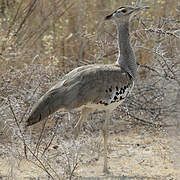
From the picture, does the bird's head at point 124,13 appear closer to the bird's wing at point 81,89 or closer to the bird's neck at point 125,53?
the bird's neck at point 125,53

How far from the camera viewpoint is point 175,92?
4.59 m

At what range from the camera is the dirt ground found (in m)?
3.31

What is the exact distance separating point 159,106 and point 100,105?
1.14m

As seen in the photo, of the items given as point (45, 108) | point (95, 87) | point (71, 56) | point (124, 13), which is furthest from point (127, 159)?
point (71, 56)

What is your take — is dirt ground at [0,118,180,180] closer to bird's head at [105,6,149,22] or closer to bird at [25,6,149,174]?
bird at [25,6,149,174]

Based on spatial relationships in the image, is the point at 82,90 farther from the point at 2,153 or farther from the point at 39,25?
the point at 39,25

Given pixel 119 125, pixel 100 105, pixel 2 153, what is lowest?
pixel 119 125

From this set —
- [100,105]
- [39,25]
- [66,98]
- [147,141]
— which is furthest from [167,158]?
[39,25]

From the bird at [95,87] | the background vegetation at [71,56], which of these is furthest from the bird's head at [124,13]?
the background vegetation at [71,56]

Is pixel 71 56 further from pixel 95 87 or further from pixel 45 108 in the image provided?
pixel 45 108

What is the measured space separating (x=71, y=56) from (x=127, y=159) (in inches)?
72.0

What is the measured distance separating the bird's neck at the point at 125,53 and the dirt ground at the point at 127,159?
23.8 inches

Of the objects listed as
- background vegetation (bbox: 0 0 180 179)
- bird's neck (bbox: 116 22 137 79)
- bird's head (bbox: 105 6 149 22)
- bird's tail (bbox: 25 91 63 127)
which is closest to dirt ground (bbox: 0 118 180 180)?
background vegetation (bbox: 0 0 180 179)

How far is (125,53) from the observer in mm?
3562
